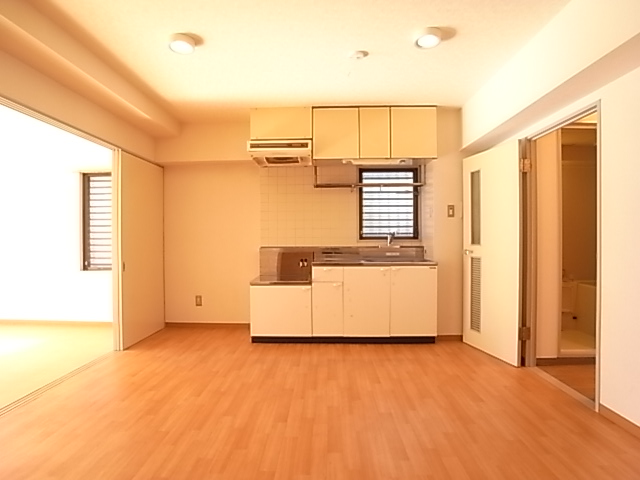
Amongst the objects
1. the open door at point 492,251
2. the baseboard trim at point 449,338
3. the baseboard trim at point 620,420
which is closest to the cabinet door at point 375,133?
A: the open door at point 492,251

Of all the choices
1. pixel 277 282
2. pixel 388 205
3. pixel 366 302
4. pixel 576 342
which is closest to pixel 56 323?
pixel 277 282

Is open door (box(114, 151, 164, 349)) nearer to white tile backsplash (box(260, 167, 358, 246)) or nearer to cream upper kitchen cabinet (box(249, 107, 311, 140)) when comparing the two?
white tile backsplash (box(260, 167, 358, 246))

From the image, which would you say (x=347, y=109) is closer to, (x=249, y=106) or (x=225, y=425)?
(x=249, y=106)

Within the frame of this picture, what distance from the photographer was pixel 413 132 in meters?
4.02

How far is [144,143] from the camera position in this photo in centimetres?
438

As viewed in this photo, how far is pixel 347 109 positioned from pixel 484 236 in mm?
1937

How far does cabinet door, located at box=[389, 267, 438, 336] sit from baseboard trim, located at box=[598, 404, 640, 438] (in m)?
1.79

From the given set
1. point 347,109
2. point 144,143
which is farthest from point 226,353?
point 347,109

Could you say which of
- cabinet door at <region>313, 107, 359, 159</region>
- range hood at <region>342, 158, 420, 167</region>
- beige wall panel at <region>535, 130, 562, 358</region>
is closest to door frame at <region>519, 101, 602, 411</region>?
beige wall panel at <region>535, 130, 562, 358</region>

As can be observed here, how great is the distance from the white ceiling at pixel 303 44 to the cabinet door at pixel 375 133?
0.73 feet

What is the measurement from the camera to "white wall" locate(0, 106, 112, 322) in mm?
5160

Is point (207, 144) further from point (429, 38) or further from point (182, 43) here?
point (429, 38)

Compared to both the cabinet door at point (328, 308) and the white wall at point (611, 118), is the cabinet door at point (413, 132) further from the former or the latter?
the cabinet door at point (328, 308)

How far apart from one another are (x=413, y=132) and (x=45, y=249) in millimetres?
5085
